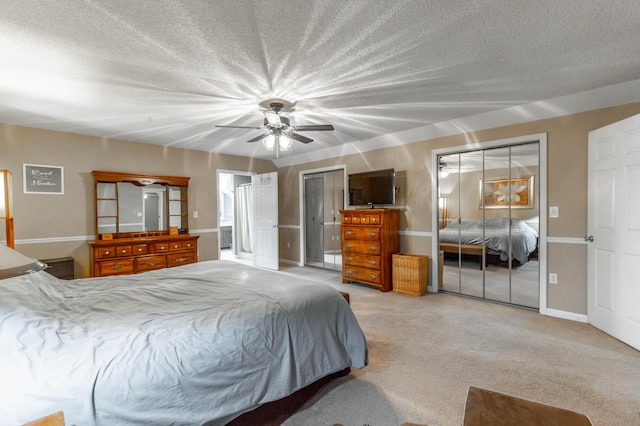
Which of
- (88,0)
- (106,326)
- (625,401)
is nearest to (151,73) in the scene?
(88,0)

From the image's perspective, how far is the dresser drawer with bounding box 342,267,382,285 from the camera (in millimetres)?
4688

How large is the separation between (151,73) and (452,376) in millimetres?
3506

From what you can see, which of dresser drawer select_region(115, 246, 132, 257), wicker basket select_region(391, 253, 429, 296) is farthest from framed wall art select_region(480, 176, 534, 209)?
dresser drawer select_region(115, 246, 132, 257)

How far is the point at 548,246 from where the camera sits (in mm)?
3545

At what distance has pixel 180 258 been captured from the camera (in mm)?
5148

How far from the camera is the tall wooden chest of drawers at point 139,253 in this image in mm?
4430

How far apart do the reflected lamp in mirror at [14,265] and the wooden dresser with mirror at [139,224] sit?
14.8 ft

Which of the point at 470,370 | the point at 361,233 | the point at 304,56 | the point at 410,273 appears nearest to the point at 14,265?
the point at 304,56

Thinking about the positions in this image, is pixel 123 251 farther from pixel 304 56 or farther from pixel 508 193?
pixel 508 193

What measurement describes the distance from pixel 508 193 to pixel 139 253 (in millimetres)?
5422

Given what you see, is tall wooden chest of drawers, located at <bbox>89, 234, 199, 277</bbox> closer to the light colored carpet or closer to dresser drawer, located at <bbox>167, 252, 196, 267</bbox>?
dresser drawer, located at <bbox>167, 252, 196, 267</bbox>

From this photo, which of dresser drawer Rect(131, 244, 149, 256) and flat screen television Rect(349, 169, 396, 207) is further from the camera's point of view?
flat screen television Rect(349, 169, 396, 207)

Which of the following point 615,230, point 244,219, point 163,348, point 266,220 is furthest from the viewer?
point 244,219

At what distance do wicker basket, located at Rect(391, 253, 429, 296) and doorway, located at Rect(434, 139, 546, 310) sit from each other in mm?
333
